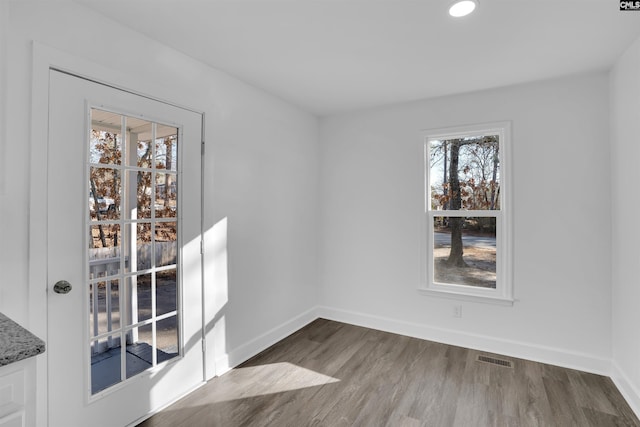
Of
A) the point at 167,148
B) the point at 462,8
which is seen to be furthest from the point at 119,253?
the point at 462,8

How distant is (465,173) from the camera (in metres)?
3.38

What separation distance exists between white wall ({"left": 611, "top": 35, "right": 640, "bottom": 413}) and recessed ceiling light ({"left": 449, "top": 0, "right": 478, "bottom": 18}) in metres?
1.29

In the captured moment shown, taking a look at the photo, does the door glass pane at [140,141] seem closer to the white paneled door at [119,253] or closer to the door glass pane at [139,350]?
the white paneled door at [119,253]

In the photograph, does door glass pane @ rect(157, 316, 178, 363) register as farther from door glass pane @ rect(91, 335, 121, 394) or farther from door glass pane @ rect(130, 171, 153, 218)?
door glass pane @ rect(130, 171, 153, 218)

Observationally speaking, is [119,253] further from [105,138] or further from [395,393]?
[395,393]

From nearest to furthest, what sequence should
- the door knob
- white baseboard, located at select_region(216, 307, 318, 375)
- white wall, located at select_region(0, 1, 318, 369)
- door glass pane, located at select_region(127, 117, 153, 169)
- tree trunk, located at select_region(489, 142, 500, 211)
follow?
white wall, located at select_region(0, 1, 318, 369) → the door knob → door glass pane, located at select_region(127, 117, 153, 169) → white baseboard, located at select_region(216, 307, 318, 375) → tree trunk, located at select_region(489, 142, 500, 211)

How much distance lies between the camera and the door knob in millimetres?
1746

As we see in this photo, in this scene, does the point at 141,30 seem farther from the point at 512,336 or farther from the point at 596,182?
the point at 512,336

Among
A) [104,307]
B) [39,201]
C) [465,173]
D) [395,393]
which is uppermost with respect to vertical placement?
[465,173]

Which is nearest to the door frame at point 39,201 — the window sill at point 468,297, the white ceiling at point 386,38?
the white ceiling at point 386,38

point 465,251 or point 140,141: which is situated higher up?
point 140,141

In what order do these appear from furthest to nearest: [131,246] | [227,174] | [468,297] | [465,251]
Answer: [465,251], [468,297], [227,174], [131,246]

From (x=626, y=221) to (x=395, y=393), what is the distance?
2.12 metres

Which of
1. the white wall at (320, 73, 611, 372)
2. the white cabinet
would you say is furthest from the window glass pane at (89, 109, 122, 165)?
the white wall at (320, 73, 611, 372)
